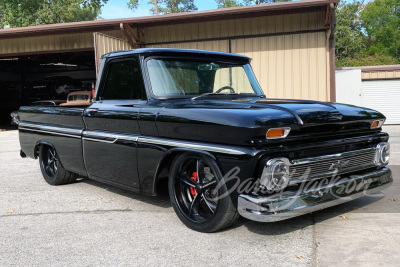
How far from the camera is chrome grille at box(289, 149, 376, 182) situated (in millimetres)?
3131

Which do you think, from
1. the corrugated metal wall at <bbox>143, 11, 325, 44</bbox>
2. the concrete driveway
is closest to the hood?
the concrete driveway

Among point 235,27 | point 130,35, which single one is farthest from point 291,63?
point 130,35

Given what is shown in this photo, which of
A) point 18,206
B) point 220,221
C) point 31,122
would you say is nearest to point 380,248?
point 220,221

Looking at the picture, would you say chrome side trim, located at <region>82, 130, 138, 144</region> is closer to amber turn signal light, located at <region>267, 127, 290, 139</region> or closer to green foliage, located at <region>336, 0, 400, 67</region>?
amber turn signal light, located at <region>267, 127, 290, 139</region>

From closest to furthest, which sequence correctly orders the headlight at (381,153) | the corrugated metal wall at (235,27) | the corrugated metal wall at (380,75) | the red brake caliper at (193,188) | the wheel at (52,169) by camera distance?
the red brake caliper at (193,188) < the headlight at (381,153) < the wheel at (52,169) < the corrugated metal wall at (235,27) < the corrugated metal wall at (380,75)

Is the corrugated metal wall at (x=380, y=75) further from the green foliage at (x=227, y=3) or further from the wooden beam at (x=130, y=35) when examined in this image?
the green foliage at (x=227, y=3)

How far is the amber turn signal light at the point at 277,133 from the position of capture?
9.77 feet

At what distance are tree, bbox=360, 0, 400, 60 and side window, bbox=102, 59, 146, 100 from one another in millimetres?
43528

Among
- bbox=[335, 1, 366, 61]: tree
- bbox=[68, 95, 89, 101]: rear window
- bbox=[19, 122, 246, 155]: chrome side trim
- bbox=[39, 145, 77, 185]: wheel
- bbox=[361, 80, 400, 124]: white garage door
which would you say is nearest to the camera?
bbox=[19, 122, 246, 155]: chrome side trim

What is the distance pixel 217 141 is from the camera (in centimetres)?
321

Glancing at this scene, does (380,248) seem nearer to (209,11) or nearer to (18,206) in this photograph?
(18,206)

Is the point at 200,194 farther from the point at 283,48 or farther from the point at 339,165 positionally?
the point at 283,48

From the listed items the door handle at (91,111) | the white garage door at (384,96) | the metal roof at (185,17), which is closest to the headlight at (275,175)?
the door handle at (91,111)

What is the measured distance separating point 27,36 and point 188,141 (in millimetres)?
12641
